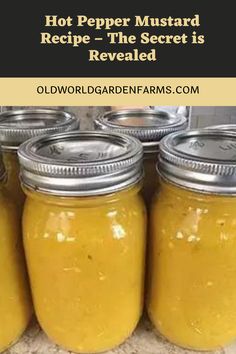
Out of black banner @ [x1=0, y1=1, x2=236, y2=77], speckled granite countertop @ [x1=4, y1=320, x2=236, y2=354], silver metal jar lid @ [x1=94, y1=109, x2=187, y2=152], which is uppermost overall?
black banner @ [x1=0, y1=1, x2=236, y2=77]

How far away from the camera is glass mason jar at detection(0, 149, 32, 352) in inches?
18.9

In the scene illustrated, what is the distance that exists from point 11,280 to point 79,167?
213mm

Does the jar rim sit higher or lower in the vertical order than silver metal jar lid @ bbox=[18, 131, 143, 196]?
higher

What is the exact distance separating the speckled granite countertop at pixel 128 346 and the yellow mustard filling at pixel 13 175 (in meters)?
0.21

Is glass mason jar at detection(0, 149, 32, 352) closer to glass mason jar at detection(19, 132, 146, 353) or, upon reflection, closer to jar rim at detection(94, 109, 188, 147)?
glass mason jar at detection(19, 132, 146, 353)

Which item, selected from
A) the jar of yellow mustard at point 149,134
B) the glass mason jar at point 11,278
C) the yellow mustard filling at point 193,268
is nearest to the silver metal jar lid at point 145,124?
the jar of yellow mustard at point 149,134

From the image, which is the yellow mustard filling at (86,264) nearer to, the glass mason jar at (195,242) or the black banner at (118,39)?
the glass mason jar at (195,242)

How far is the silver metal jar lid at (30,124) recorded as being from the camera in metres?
0.53

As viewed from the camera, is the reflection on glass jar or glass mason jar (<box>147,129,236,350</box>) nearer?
glass mason jar (<box>147,129,236,350</box>)

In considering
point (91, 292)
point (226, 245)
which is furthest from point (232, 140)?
point (91, 292)

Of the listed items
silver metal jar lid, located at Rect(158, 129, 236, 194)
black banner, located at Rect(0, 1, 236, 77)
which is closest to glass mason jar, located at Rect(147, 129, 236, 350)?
silver metal jar lid, located at Rect(158, 129, 236, 194)

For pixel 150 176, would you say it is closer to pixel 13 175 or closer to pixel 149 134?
pixel 149 134

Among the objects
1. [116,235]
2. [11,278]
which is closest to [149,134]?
[116,235]

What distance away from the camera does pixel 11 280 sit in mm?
509
